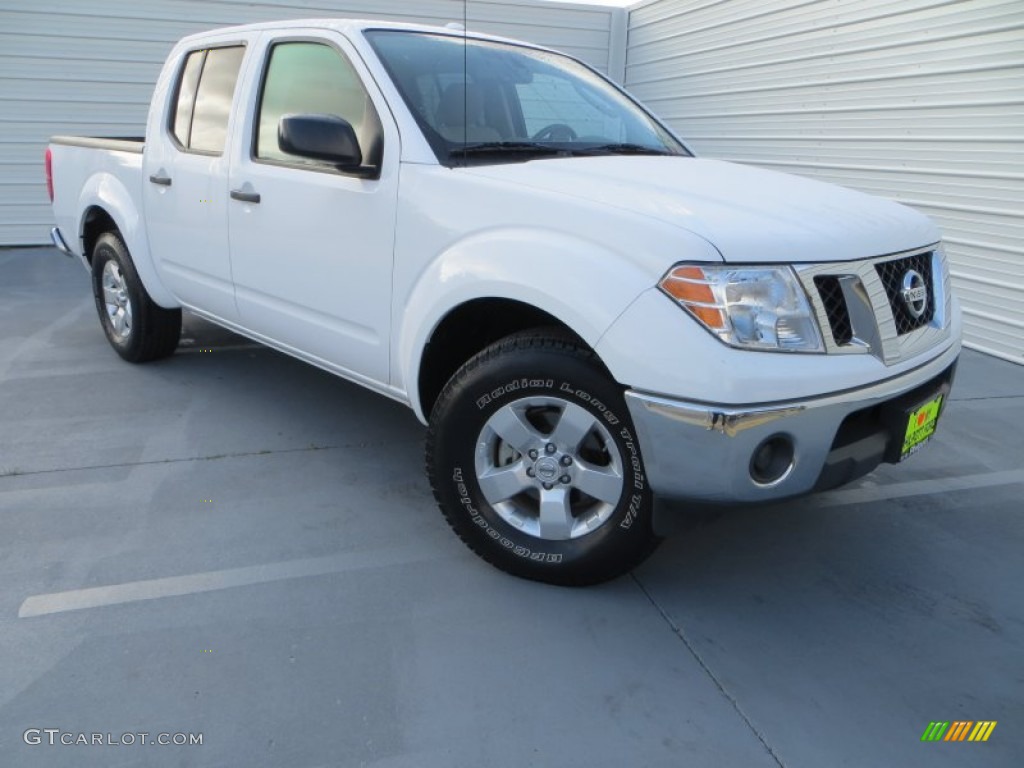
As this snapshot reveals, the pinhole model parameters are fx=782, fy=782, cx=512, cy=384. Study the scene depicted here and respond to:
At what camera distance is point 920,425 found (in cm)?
245

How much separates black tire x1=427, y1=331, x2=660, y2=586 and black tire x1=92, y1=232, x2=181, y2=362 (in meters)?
2.78

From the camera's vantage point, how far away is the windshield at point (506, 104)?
9.45ft

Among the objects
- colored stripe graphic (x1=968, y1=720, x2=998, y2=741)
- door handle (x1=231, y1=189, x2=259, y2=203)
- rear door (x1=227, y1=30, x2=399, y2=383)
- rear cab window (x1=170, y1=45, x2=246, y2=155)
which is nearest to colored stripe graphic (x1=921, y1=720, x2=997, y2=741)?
colored stripe graphic (x1=968, y1=720, x2=998, y2=741)

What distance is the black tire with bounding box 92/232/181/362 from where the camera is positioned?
457 cm

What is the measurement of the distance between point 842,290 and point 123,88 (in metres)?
9.96

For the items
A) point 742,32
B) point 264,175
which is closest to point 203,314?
point 264,175

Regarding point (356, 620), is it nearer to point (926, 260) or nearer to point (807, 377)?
point (807, 377)

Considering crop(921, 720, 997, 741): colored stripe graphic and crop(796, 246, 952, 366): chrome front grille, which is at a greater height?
crop(796, 246, 952, 366): chrome front grille

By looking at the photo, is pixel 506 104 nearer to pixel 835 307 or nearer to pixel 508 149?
pixel 508 149

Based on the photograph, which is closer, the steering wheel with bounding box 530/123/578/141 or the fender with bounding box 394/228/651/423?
the fender with bounding box 394/228/651/423

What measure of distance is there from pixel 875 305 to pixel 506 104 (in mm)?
1722

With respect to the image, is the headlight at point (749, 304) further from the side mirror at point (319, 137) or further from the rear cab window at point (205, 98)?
the rear cab window at point (205, 98)

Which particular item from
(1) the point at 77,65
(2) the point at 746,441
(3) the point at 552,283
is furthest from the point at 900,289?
(1) the point at 77,65

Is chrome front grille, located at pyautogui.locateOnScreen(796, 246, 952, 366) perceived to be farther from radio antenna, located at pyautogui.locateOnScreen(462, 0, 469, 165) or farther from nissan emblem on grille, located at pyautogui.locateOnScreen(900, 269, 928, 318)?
radio antenna, located at pyautogui.locateOnScreen(462, 0, 469, 165)
